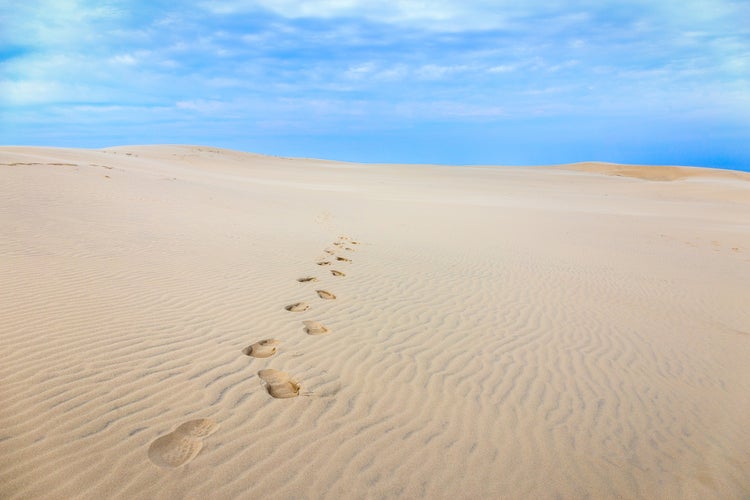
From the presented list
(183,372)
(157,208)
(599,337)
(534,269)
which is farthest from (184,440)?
(157,208)

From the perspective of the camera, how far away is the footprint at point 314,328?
16.5 feet

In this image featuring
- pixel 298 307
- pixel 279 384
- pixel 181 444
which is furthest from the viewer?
pixel 298 307

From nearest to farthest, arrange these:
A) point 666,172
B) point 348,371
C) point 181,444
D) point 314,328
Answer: point 181,444
point 348,371
point 314,328
point 666,172

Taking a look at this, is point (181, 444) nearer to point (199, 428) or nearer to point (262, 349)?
point (199, 428)

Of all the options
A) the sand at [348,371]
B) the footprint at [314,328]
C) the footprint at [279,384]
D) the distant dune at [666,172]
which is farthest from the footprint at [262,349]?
the distant dune at [666,172]

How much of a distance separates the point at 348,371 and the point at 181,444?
1.60 meters

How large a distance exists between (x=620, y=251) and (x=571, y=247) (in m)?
1.27

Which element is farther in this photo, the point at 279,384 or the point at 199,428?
the point at 279,384

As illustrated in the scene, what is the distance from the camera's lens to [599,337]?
5.66 metres

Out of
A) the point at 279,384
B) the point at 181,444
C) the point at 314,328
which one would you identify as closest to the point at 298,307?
the point at 314,328

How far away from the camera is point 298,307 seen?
231 inches

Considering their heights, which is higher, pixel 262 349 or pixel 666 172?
pixel 666 172

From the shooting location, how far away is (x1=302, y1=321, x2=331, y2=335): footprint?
5.03m

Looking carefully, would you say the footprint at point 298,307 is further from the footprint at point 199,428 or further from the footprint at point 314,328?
the footprint at point 199,428
